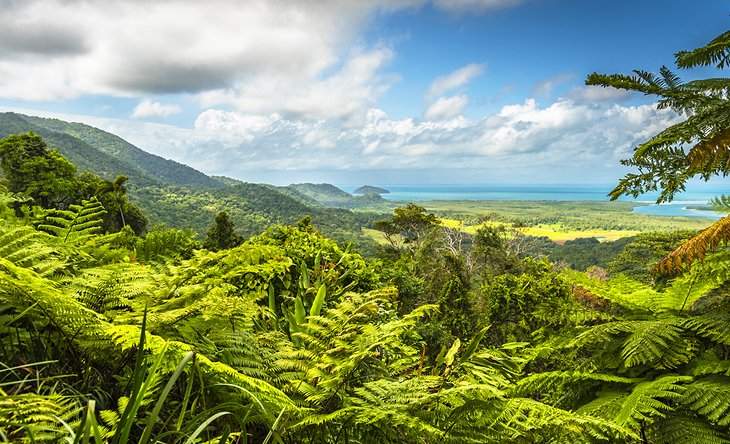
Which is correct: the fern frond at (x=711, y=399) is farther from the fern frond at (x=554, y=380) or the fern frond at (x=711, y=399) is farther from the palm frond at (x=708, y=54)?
the palm frond at (x=708, y=54)

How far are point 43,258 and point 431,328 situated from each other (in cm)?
993

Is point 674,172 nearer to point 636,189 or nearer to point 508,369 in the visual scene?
point 636,189

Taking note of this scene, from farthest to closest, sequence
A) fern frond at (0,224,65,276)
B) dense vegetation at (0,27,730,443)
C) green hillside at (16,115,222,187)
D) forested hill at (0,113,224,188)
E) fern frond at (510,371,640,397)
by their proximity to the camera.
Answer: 1. green hillside at (16,115,222,187)
2. forested hill at (0,113,224,188)
3. fern frond at (510,371,640,397)
4. fern frond at (0,224,65,276)
5. dense vegetation at (0,27,730,443)

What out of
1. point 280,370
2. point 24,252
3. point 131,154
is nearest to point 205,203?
point 24,252

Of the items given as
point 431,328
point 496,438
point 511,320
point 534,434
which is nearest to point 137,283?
point 496,438

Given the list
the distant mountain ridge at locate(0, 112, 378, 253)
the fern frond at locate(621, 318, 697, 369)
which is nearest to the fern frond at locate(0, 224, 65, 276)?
the fern frond at locate(621, 318, 697, 369)

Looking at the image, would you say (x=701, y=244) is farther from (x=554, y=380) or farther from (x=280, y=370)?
(x=280, y=370)

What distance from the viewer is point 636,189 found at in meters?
2.06

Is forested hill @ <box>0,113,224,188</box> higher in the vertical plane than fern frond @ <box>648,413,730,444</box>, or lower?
higher

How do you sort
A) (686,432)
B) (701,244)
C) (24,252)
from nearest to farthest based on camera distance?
1. (686,432)
2. (24,252)
3. (701,244)

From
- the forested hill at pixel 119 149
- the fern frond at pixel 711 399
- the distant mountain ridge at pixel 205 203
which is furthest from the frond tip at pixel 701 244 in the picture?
the forested hill at pixel 119 149

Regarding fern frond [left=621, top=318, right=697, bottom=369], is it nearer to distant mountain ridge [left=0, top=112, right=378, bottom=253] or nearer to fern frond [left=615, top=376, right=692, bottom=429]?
fern frond [left=615, top=376, right=692, bottom=429]

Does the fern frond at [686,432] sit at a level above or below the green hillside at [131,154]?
below

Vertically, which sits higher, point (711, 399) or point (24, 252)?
point (24, 252)
